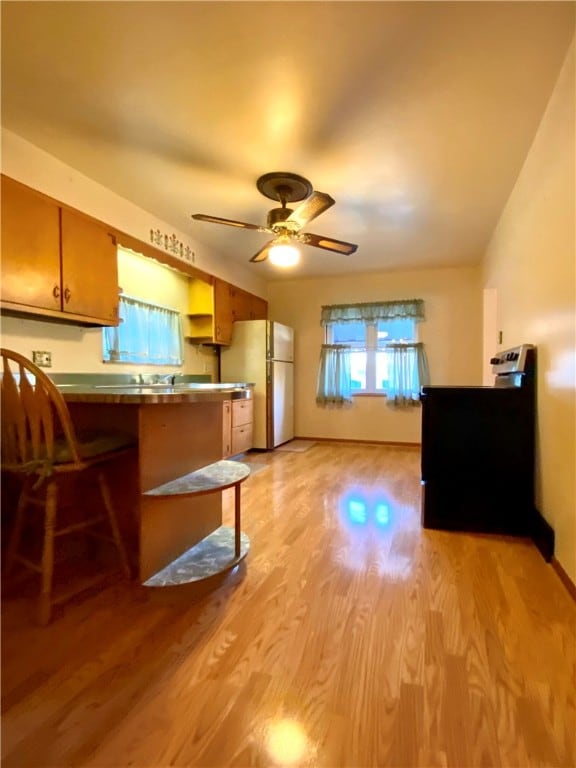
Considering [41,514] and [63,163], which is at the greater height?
[63,163]

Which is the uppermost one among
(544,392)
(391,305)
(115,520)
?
(391,305)

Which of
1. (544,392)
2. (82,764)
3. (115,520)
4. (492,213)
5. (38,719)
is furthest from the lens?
(492,213)

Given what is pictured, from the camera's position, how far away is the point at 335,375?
5.42 m

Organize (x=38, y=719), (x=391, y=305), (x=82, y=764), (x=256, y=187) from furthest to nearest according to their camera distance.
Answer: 1. (x=391, y=305)
2. (x=256, y=187)
3. (x=38, y=719)
4. (x=82, y=764)

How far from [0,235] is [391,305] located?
4.32 metres

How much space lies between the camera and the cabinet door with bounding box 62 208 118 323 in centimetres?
247

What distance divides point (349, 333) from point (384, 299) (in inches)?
26.3

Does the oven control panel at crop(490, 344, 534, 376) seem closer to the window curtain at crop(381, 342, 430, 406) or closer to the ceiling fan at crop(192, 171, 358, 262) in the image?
the ceiling fan at crop(192, 171, 358, 262)

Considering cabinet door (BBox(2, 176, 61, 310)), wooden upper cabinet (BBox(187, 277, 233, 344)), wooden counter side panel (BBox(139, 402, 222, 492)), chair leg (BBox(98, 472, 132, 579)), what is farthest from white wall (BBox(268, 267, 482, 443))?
chair leg (BBox(98, 472, 132, 579))

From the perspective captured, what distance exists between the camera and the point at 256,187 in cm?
284

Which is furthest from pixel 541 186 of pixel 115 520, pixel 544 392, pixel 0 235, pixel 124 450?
pixel 0 235

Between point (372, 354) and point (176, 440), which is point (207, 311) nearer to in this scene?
point (372, 354)

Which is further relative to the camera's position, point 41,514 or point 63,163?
point 63,163

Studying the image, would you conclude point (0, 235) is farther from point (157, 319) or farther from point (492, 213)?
point (492, 213)
